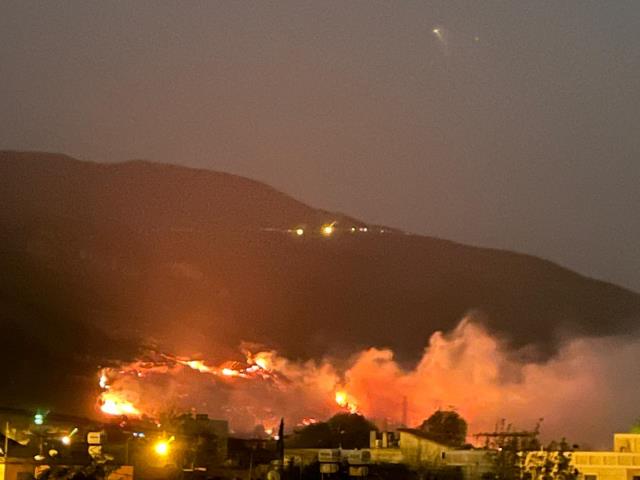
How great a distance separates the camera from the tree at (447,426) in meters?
27.2

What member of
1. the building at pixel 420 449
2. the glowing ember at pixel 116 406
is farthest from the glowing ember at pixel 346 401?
the building at pixel 420 449

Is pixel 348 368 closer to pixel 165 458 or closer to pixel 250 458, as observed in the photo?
pixel 250 458

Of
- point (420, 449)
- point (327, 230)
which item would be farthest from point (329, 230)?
point (420, 449)

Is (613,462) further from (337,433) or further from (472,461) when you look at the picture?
(337,433)

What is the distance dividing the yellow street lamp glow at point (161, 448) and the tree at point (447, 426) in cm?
760

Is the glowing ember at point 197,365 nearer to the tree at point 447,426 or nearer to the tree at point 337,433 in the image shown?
the tree at point 337,433

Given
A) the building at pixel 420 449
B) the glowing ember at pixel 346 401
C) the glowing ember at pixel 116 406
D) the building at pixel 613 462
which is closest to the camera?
the building at pixel 613 462

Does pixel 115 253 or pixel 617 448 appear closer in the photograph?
pixel 617 448

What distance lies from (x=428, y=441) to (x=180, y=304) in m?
14.1

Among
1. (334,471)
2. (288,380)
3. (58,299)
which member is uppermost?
(58,299)

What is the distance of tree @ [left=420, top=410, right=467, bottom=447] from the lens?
2716cm

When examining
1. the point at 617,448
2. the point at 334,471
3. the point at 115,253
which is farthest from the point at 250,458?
the point at 115,253

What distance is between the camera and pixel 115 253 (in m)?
37.7

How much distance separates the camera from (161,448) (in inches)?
816
